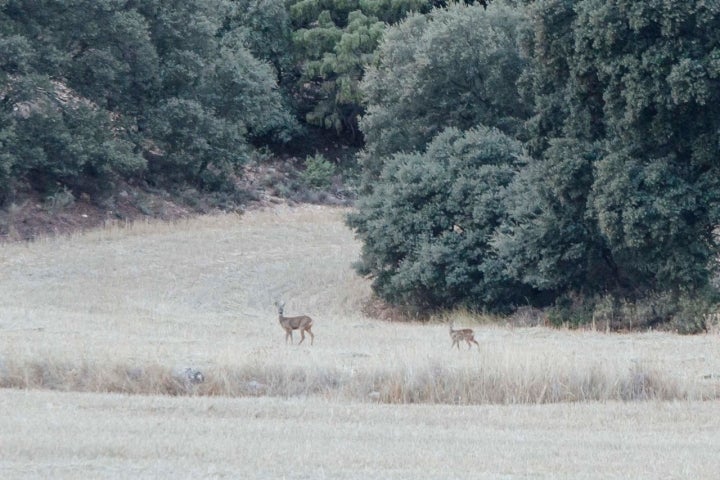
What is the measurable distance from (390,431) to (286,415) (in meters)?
1.59

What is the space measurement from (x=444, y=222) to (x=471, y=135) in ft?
8.45

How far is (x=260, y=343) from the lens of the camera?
66.8ft

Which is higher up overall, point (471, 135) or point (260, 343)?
point (471, 135)

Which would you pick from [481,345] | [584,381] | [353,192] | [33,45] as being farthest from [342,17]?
[584,381]

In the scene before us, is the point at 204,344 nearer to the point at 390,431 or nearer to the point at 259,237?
the point at 390,431

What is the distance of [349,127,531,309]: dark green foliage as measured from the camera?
1160 inches

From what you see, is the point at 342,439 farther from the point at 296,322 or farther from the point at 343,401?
the point at 296,322

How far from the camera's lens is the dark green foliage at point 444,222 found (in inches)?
1160

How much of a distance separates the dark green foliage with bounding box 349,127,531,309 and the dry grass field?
337 cm

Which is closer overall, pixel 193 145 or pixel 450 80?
pixel 450 80

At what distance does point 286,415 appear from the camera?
46.4 feet

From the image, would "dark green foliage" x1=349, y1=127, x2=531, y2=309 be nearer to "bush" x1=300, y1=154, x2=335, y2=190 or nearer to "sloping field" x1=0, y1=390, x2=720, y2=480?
"sloping field" x1=0, y1=390, x2=720, y2=480

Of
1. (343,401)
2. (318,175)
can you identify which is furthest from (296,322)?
(318,175)

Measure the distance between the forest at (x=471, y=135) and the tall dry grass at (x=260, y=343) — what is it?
2.03 meters
